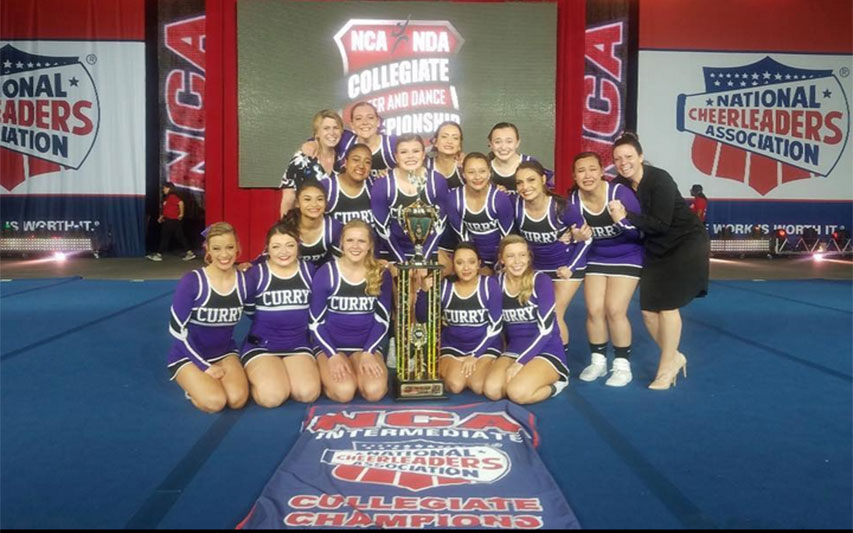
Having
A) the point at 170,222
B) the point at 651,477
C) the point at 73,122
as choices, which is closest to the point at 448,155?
the point at 651,477

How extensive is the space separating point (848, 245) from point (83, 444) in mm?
13111

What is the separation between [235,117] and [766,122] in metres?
9.07

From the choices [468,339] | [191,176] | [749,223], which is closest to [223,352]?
[468,339]

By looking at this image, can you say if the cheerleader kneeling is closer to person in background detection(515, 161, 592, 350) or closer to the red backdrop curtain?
person in background detection(515, 161, 592, 350)

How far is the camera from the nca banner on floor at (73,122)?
11508mm

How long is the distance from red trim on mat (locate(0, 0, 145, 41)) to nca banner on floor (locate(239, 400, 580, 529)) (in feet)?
34.0

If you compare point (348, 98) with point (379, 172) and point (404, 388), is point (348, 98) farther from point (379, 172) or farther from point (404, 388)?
point (404, 388)

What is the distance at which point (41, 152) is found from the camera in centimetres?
1172

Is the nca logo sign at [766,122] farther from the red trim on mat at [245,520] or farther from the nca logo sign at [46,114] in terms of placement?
the red trim on mat at [245,520]

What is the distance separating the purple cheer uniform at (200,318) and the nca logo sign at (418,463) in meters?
1.13

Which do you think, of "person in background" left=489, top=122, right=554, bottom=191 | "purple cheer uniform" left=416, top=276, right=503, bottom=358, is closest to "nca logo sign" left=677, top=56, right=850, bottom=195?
"person in background" left=489, top=122, right=554, bottom=191

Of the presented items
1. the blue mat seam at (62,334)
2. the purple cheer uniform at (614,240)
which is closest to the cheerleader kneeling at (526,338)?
the purple cheer uniform at (614,240)

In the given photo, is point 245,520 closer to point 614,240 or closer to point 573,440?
point 573,440

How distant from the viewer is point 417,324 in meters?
3.70
